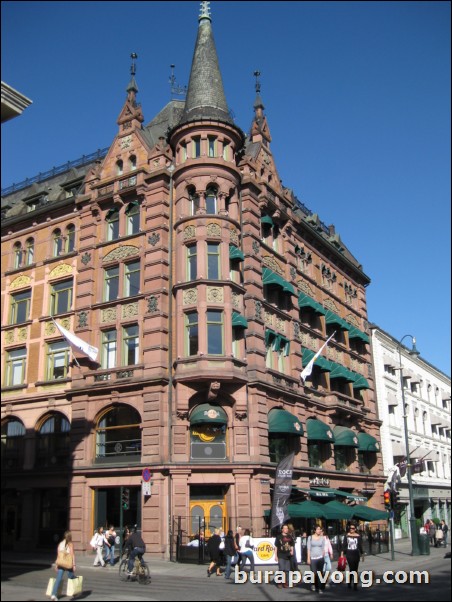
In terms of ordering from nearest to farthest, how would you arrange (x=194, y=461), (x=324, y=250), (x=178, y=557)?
(x=178, y=557), (x=194, y=461), (x=324, y=250)

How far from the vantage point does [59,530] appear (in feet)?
115

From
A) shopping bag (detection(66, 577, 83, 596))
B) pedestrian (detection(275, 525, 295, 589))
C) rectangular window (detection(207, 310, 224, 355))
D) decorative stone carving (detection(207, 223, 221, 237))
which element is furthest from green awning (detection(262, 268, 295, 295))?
shopping bag (detection(66, 577, 83, 596))

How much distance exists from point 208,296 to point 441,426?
154 ft

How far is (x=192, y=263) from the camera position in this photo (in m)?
34.7

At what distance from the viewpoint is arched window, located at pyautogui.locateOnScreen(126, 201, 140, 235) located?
37.2 metres

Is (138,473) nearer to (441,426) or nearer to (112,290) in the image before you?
(112,290)

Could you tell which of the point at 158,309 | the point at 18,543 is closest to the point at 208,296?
the point at 158,309

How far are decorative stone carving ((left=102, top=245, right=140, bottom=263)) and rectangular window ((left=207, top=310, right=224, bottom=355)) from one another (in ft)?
20.7

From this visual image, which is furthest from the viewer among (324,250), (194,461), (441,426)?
(441,426)

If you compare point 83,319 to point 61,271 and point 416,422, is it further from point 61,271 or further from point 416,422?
point 416,422

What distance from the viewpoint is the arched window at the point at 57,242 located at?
40.8 meters

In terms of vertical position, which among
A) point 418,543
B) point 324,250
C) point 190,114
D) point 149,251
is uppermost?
point 190,114

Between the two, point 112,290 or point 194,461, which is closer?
point 194,461
